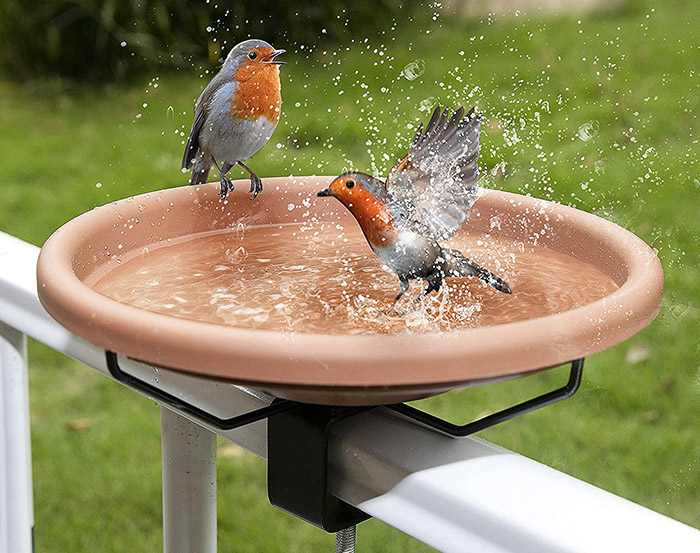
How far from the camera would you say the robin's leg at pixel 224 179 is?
2.54ft

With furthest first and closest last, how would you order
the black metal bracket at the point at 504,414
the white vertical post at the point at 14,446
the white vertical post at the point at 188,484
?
the white vertical post at the point at 14,446 < the white vertical post at the point at 188,484 < the black metal bracket at the point at 504,414

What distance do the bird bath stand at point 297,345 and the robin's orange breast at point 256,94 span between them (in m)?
0.09

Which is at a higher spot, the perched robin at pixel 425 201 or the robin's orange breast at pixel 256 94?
the robin's orange breast at pixel 256 94

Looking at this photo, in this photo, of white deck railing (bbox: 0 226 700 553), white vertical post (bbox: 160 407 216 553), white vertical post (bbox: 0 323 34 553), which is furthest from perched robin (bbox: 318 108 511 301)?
white vertical post (bbox: 0 323 34 553)

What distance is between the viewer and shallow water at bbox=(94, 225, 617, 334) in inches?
23.5

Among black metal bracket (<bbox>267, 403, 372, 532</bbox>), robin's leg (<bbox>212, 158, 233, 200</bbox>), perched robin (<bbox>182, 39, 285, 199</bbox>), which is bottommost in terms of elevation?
black metal bracket (<bbox>267, 403, 372, 532</bbox>)

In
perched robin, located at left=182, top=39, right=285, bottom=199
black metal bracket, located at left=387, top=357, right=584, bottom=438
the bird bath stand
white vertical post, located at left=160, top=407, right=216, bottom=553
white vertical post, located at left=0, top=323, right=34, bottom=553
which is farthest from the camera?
white vertical post, located at left=0, top=323, right=34, bottom=553

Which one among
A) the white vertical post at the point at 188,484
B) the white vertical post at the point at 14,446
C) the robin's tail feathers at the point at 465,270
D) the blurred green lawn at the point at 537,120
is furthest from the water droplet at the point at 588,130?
the white vertical post at the point at 14,446

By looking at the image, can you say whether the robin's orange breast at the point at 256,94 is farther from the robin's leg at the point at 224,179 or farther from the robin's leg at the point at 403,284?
the robin's leg at the point at 403,284

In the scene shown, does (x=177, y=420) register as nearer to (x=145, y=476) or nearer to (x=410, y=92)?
(x=410, y=92)

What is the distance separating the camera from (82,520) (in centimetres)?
154

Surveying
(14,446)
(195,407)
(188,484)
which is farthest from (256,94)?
(14,446)

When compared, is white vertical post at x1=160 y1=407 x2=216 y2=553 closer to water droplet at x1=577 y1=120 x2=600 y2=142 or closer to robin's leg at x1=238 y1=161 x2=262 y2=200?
robin's leg at x1=238 y1=161 x2=262 y2=200

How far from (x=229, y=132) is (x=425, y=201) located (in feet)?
0.59
